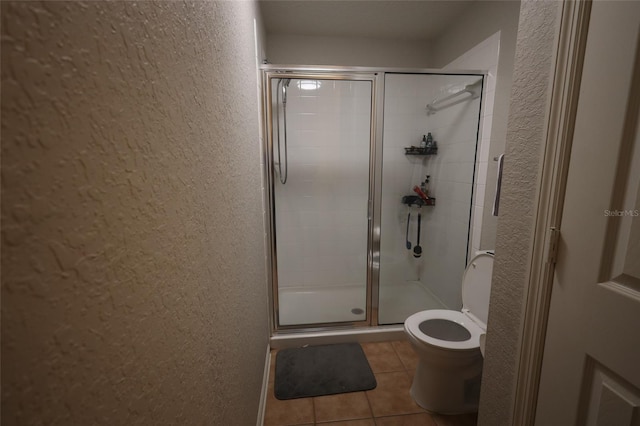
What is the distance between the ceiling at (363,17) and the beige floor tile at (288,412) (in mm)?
2582

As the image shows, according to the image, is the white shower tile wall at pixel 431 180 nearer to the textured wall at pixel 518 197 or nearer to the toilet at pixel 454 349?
the toilet at pixel 454 349

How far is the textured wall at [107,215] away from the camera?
0.20 m

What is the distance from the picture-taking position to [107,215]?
0.29 metres

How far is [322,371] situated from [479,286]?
3.55 feet

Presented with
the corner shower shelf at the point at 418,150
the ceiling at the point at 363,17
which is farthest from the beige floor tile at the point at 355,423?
the ceiling at the point at 363,17

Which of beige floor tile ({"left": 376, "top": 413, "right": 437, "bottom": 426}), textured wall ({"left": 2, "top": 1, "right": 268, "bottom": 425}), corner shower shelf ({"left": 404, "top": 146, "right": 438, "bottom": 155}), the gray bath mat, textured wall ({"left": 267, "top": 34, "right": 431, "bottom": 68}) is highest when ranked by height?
textured wall ({"left": 267, "top": 34, "right": 431, "bottom": 68})

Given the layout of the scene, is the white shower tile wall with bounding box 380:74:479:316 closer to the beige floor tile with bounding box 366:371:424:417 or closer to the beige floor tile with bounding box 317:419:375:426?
the beige floor tile with bounding box 366:371:424:417

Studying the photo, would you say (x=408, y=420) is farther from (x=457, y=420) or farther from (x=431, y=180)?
(x=431, y=180)

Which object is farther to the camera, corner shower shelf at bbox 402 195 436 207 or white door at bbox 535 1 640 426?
corner shower shelf at bbox 402 195 436 207

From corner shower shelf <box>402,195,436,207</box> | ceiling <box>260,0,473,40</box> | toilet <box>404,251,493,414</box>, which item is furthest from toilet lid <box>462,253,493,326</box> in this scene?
ceiling <box>260,0,473,40</box>

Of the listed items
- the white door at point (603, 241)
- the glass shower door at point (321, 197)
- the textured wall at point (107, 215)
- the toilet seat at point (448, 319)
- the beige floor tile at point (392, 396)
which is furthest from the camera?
the glass shower door at point (321, 197)

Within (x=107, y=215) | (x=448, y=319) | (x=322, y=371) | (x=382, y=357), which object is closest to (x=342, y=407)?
(x=322, y=371)

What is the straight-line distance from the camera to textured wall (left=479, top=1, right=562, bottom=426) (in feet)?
2.51

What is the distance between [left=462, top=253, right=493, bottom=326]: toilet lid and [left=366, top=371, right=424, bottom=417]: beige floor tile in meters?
0.59
